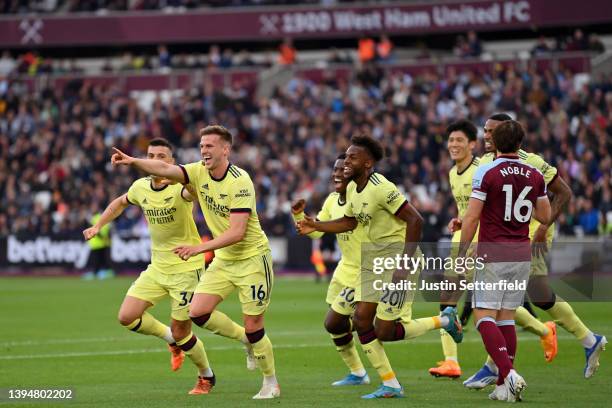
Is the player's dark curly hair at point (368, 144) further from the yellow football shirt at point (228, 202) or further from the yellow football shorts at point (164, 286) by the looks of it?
the yellow football shorts at point (164, 286)

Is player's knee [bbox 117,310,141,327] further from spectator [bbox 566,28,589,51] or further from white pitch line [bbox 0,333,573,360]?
spectator [bbox 566,28,589,51]

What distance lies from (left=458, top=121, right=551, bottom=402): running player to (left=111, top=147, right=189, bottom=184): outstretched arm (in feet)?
9.14

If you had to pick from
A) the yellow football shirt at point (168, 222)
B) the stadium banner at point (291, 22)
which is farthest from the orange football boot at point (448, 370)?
the stadium banner at point (291, 22)

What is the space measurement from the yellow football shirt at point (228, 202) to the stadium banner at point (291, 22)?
1196 inches

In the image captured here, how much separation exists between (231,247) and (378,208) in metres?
Answer: 1.50

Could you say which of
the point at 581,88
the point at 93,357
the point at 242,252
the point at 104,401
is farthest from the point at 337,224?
the point at 581,88

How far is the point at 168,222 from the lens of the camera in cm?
1225

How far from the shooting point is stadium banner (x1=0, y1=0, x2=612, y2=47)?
39.9 m

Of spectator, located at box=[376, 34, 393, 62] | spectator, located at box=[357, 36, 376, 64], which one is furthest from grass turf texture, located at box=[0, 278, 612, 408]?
spectator, located at box=[376, 34, 393, 62]

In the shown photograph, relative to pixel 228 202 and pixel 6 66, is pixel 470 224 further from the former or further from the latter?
pixel 6 66

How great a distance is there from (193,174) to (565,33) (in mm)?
32791

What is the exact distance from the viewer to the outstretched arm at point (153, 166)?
9.91 meters

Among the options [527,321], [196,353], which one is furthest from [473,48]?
[196,353]

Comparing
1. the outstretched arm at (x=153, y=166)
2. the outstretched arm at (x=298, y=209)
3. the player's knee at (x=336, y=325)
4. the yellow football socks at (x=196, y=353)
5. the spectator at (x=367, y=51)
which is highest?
the spectator at (x=367, y=51)
